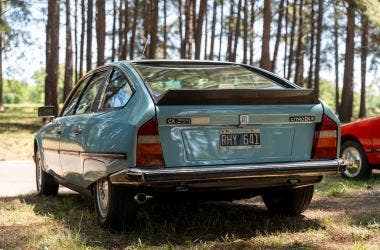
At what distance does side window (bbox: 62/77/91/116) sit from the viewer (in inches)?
263

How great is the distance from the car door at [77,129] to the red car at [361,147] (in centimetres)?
491

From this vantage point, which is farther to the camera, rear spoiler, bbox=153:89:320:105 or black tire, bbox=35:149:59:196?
black tire, bbox=35:149:59:196

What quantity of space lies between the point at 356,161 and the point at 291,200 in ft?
13.0

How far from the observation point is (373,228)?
5117mm

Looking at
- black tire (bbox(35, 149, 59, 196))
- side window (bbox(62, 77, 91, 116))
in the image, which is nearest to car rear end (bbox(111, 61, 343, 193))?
side window (bbox(62, 77, 91, 116))

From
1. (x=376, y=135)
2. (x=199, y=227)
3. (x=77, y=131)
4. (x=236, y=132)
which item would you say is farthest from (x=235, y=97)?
(x=376, y=135)

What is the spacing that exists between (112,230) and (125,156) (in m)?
0.88

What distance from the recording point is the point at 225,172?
4.56m

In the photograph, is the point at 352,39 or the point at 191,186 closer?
the point at 191,186

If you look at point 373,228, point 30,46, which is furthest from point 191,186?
point 30,46

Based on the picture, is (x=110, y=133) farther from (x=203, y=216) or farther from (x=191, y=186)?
(x=203, y=216)

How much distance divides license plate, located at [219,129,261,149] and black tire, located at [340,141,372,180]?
4.95 meters

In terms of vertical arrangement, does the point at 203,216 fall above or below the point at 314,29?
below

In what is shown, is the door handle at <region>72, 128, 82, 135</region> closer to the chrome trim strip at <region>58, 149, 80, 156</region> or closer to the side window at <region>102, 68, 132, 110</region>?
the chrome trim strip at <region>58, 149, 80, 156</region>
